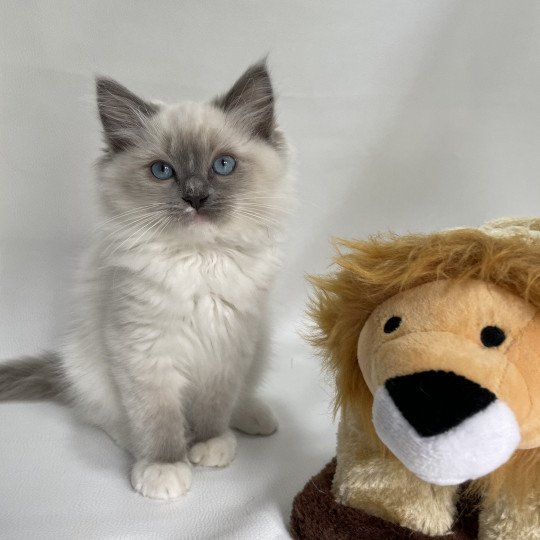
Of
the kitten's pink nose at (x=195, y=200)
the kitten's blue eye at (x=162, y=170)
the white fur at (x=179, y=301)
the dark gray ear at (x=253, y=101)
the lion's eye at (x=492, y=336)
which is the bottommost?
the white fur at (x=179, y=301)

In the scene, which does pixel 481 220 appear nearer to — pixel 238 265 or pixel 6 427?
pixel 238 265

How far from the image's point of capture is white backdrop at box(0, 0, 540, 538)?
5.72 feet

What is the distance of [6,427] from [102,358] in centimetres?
30

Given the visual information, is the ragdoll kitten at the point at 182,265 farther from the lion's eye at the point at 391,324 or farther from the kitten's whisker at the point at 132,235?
the lion's eye at the point at 391,324

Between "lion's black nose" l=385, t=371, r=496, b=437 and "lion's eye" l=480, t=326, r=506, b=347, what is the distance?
6 cm

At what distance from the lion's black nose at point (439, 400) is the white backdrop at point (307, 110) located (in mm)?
813

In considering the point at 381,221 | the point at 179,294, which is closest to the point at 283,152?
the point at 179,294

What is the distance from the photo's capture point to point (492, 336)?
2.66ft

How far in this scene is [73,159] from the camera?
1855mm

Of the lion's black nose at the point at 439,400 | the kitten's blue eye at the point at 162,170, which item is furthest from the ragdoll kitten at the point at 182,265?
the lion's black nose at the point at 439,400

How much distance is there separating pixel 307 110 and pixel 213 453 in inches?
40.3

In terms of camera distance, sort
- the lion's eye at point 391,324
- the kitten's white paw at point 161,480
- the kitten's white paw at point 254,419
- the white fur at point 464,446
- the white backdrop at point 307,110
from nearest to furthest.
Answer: the white fur at point 464,446
the lion's eye at point 391,324
the kitten's white paw at point 161,480
the kitten's white paw at point 254,419
the white backdrop at point 307,110

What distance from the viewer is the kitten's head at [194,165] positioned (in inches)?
50.5

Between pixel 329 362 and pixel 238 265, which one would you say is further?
pixel 238 265
